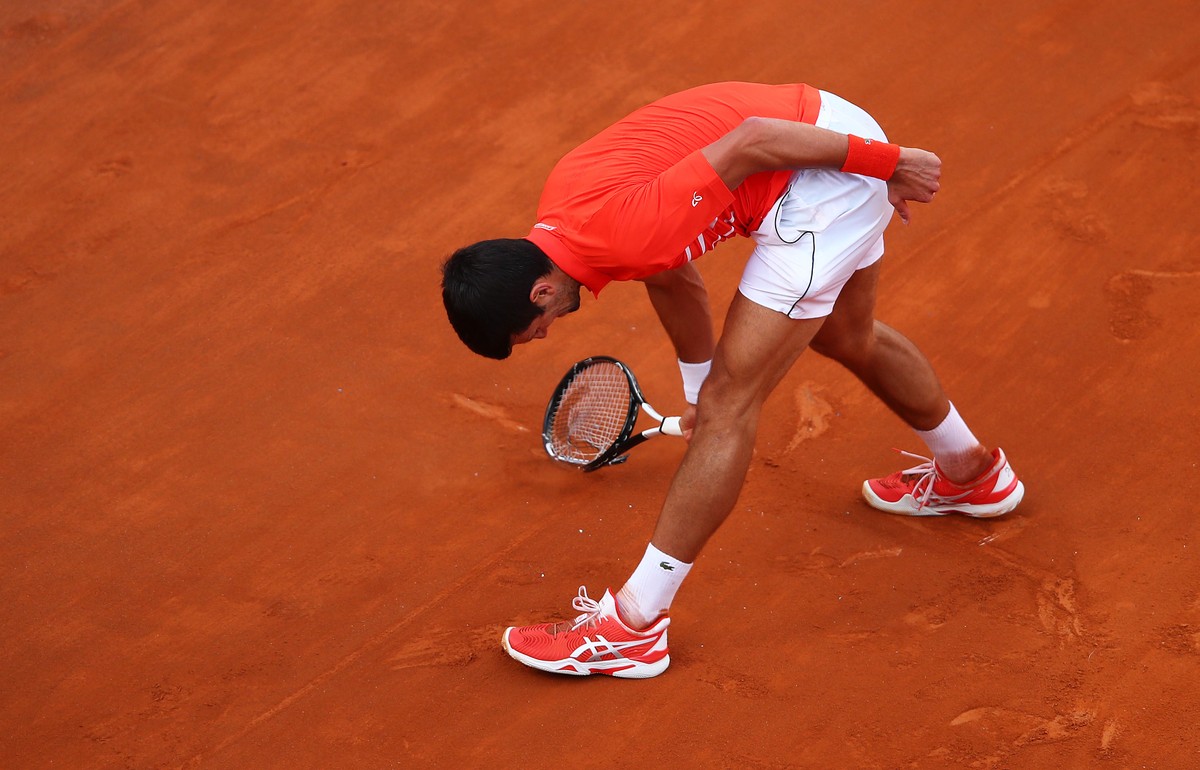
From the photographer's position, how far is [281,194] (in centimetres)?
555

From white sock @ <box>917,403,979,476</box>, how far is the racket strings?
1.01 metres

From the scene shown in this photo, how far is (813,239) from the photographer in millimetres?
3068

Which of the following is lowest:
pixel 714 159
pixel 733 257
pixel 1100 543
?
pixel 1100 543

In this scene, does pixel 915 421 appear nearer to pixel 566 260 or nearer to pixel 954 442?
pixel 954 442

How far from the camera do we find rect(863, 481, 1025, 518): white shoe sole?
3.79 meters

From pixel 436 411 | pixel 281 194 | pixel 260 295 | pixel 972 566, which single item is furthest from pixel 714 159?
pixel 281 194

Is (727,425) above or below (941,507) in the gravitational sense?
above

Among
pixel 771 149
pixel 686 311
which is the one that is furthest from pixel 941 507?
pixel 771 149

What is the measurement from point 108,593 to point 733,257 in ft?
9.11

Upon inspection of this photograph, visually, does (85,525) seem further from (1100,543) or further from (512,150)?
(1100,543)

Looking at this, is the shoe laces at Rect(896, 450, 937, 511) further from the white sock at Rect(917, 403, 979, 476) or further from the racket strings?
the racket strings

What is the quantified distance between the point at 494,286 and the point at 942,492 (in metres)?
1.67

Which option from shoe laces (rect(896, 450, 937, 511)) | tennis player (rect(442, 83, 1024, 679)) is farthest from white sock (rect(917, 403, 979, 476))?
tennis player (rect(442, 83, 1024, 679))

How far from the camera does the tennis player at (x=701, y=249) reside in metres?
2.93
